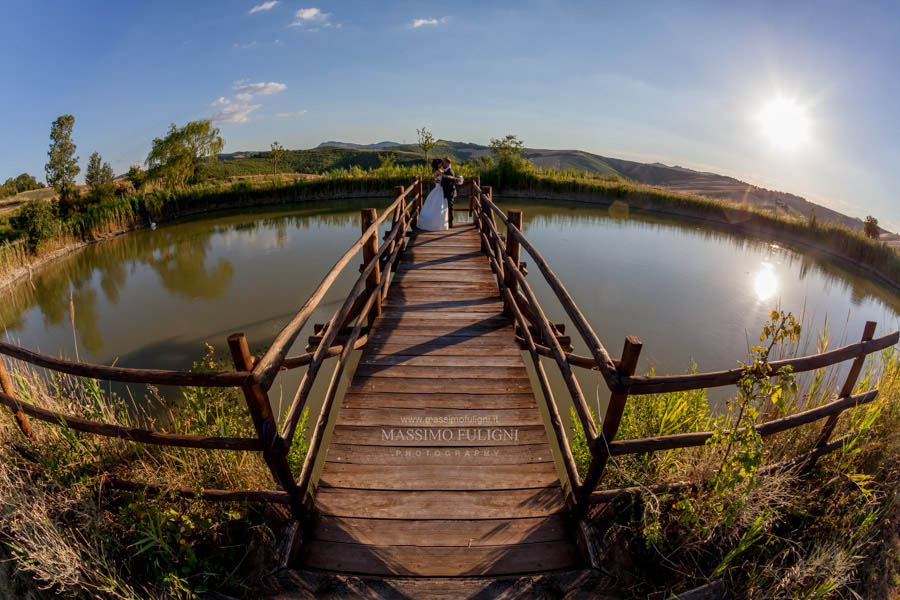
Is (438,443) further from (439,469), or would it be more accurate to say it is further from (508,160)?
(508,160)

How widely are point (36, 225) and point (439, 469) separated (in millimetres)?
14380

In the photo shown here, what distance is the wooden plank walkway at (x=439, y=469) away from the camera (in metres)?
2.03

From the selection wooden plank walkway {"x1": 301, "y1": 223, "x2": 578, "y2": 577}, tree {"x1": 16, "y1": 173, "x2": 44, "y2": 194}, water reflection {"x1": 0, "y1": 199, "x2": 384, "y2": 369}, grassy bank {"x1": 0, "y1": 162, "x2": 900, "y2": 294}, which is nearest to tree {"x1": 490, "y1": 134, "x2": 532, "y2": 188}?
grassy bank {"x1": 0, "y1": 162, "x2": 900, "y2": 294}

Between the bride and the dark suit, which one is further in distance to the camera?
the bride

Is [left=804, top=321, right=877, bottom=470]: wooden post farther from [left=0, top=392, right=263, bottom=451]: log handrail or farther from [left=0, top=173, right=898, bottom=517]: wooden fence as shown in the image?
[left=0, top=392, right=263, bottom=451]: log handrail

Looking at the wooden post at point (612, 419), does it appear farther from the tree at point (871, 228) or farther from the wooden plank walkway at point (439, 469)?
the tree at point (871, 228)

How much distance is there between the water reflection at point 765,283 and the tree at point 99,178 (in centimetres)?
2484

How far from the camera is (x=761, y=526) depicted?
200cm

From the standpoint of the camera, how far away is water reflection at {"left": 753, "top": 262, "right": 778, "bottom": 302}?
27.6ft

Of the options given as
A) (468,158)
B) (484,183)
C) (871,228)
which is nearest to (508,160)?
(484,183)

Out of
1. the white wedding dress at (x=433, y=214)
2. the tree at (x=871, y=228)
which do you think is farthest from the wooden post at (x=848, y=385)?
the tree at (x=871, y=228)

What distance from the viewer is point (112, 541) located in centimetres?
203

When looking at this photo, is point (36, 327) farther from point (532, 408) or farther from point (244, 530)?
point (532, 408)

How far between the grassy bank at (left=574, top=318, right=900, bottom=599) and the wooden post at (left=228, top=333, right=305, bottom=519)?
1.56 m
